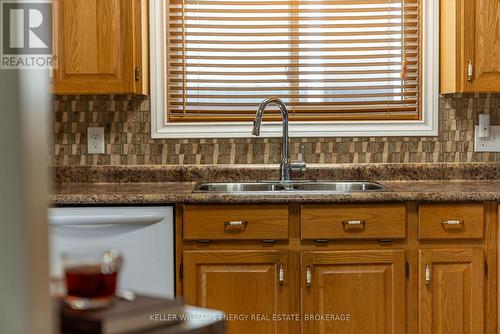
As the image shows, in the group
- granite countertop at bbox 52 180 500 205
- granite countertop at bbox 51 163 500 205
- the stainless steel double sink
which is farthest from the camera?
granite countertop at bbox 51 163 500 205

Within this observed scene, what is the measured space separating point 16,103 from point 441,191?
2.25 metres

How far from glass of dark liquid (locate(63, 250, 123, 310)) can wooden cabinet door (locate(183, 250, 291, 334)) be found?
1728 mm

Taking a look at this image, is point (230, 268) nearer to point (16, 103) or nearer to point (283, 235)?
point (283, 235)

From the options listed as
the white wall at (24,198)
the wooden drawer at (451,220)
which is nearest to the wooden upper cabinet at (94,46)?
the wooden drawer at (451,220)

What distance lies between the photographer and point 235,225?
2611 mm

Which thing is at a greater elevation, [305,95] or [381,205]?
[305,95]

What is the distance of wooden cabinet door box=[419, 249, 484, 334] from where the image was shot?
2623 millimetres

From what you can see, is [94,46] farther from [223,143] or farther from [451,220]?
[451,220]

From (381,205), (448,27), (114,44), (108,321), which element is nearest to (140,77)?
(114,44)

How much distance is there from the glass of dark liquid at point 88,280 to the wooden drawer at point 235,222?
1716 mm

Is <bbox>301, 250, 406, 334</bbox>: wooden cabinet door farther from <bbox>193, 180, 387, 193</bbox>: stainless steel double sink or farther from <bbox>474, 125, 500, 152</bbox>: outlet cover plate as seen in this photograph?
<bbox>474, 125, 500, 152</bbox>: outlet cover plate

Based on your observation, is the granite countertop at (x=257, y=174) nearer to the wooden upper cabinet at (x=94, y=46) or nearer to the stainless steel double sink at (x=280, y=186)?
the stainless steel double sink at (x=280, y=186)

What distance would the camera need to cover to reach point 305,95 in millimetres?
3264

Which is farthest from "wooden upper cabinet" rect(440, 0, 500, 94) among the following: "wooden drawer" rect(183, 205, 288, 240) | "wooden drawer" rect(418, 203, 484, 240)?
"wooden drawer" rect(183, 205, 288, 240)
